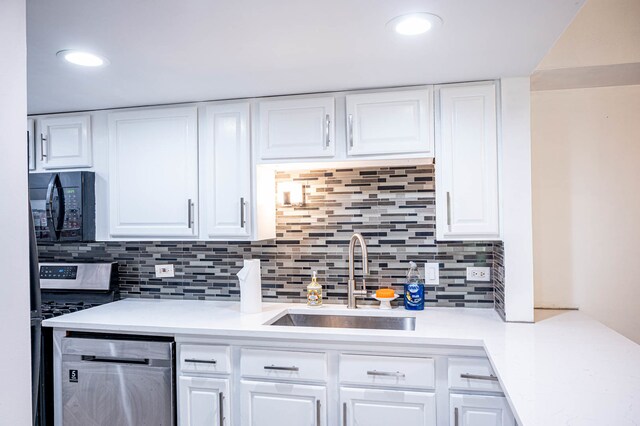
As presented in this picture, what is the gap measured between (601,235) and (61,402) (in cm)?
295

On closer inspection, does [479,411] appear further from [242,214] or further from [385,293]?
[242,214]

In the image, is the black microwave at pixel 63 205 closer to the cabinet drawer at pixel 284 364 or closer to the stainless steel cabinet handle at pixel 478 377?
the cabinet drawer at pixel 284 364

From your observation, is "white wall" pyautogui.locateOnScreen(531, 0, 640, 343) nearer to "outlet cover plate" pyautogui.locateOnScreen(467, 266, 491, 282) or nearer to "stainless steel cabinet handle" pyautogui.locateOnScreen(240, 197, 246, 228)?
"outlet cover plate" pyautogui.locateOnScreen(467, 266, 491, 282)

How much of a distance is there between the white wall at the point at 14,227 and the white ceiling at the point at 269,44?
0.53 metres

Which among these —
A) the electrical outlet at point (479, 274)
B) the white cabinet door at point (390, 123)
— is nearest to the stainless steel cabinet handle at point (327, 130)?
the white cabinet door at point (390, 123)

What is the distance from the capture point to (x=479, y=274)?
2.39 m

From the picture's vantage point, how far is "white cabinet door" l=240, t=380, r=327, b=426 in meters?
1.94

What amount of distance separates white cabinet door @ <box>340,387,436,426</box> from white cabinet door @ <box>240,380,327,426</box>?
4.4 inches

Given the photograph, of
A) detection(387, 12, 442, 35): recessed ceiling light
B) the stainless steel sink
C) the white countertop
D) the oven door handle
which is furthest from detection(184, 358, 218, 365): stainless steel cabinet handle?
detection(387, 12, 442, 35): recessed ceiling light

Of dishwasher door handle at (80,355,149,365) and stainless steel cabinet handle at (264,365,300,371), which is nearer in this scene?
stainless steel cabinet handle at (264,365,300,371)

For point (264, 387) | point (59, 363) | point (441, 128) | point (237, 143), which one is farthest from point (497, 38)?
point (59, 363)

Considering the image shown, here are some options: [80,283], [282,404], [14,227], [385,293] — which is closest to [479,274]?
[385,293]

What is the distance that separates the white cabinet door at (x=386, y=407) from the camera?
1.85 m

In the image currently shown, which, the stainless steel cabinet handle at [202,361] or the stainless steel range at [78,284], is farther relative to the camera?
the stainless steel range at [78,284]
